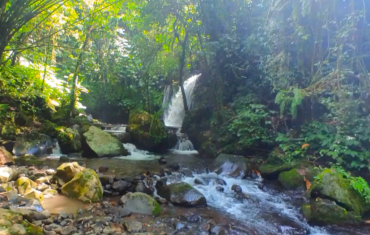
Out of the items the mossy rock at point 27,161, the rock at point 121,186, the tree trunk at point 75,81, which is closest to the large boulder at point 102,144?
the mossy rock at point 27,161

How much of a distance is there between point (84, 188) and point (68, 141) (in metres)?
4.86

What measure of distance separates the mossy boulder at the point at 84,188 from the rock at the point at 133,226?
4.62 ft

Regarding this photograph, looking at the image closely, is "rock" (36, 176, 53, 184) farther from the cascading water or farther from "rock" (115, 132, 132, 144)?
the cascading water

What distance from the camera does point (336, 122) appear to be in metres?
8.15

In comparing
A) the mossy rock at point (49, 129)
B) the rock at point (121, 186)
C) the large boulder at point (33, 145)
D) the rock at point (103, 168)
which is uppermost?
the mossy rock at point (49, 129)

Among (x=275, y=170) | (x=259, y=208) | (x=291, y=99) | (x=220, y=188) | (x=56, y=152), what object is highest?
(x=291, y=99)

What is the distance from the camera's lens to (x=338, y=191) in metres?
5.92

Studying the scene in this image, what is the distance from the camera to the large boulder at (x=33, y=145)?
29.1 ft

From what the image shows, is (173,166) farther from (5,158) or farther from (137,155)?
(5,158)

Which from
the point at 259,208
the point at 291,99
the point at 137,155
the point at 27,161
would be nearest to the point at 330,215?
the point at 259,208

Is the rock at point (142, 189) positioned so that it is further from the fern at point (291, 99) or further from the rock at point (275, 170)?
the fern at point (291, 99)

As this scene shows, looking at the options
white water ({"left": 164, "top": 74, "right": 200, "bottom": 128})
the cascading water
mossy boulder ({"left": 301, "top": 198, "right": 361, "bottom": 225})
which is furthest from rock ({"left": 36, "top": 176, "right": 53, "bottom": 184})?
white water ({"left": 164, "top": 74, "right": 200, "bottom": 128})

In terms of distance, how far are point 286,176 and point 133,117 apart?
7900mm

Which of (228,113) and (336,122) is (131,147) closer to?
(228,113)
